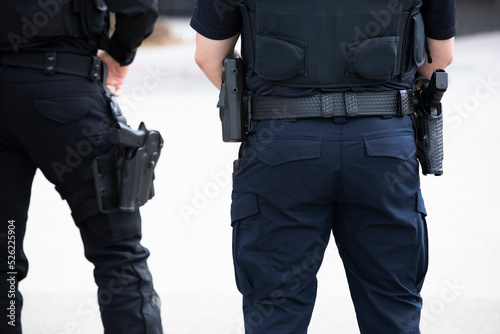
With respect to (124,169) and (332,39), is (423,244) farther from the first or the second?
(124,169)

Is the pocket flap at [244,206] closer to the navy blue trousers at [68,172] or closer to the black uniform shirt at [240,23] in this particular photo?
the black uniform shirt at [240,23]

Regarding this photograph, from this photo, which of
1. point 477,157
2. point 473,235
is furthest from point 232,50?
point 477,157

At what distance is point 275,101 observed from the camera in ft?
6.97

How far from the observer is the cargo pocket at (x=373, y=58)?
2.03 meters

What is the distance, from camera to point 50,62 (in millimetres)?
2465

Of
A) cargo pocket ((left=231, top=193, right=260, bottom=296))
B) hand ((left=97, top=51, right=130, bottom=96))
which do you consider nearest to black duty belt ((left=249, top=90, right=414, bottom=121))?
cargo pocket ((left=231, top=193, right=260, bottom=296))

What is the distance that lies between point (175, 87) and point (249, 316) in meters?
8.43

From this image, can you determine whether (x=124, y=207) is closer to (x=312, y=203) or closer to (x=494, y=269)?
(x=312, y=203)

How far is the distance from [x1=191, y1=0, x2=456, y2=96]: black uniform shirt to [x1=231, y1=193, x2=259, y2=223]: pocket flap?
0.30 meters

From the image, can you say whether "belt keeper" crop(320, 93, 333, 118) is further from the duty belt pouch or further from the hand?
the hand

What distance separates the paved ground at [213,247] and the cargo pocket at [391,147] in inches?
54.9

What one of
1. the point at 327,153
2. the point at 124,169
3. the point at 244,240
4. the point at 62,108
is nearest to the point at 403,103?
the point at 327,153

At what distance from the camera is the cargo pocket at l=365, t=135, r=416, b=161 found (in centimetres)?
203

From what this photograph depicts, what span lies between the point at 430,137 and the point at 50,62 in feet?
4.08
